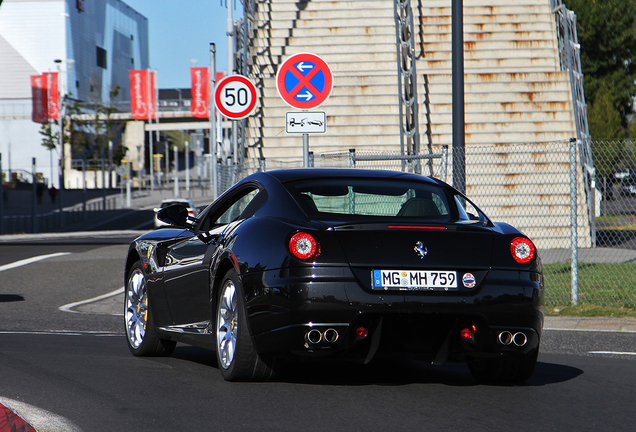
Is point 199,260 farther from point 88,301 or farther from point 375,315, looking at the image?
point 88,301

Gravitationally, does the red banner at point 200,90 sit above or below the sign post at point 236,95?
above

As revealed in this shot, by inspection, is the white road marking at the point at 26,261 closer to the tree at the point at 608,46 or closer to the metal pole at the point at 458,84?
the metal pole at the point at 458,84

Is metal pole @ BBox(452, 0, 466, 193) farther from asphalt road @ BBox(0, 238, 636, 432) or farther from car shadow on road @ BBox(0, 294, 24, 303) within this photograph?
car shadow on road @ BBox(0, 294, 24, 303)

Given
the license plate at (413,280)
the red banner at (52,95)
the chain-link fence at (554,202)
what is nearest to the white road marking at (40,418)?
the license plate at (413,280)

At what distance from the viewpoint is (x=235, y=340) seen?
5.38 m

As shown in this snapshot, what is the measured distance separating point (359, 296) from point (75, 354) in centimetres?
281

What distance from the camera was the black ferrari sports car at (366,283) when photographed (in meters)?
4.96

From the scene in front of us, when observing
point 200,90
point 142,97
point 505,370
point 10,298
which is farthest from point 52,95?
point 505,370

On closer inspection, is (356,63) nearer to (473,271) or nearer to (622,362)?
(622,362)

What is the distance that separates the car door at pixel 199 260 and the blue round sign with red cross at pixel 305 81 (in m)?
5.44

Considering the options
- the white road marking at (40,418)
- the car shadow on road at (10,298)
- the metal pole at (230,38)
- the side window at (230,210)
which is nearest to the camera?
the white road marking at (40,418)

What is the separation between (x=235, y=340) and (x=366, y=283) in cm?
91

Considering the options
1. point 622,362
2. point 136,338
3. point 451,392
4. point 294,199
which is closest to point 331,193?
point 294,199

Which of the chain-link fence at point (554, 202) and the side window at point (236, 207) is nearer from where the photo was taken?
the side window at point (236, 207)
